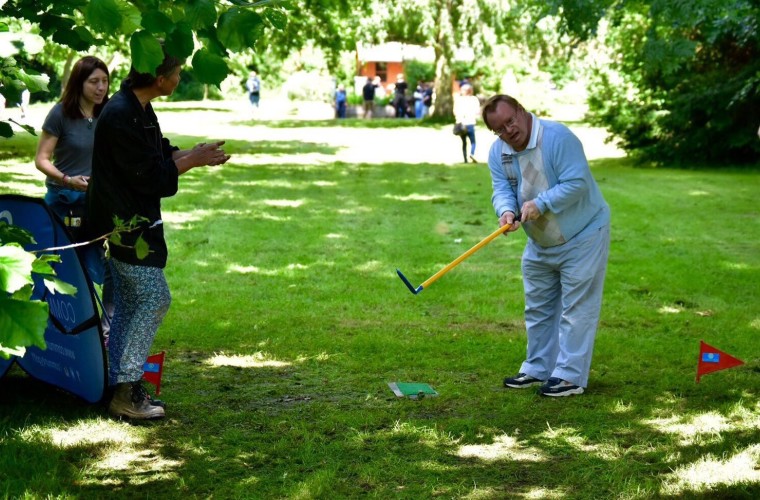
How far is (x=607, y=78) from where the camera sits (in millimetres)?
23766

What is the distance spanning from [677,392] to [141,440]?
317 cm

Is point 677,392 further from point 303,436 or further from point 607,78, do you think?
point 607,78

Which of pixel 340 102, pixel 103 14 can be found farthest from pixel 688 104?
pixel 340 102

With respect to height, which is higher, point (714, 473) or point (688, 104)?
point (714, 473)

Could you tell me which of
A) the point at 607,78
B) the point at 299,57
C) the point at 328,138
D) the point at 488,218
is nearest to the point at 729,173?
the point at 607,78

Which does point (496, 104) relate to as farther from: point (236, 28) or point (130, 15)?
point (130, 15)

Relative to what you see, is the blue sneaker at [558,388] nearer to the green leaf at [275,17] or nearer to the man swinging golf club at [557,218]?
the man swinging golf club at [557,218]

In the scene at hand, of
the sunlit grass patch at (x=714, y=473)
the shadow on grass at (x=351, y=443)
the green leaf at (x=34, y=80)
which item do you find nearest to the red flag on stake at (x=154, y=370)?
the shadow on grass at (x=351, y=443)

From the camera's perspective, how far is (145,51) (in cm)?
348

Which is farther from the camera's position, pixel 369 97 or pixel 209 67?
pixel 369 97

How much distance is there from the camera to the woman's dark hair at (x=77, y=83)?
6.52 m

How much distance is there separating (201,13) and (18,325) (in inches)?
50.6

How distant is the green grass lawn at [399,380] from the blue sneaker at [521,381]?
0.38ft

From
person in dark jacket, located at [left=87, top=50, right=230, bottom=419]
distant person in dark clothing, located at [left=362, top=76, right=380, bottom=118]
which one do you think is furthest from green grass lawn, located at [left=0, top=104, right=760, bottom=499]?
distant person in dark clothing, located at [left=362, top=76, right=380, bottom=118]
